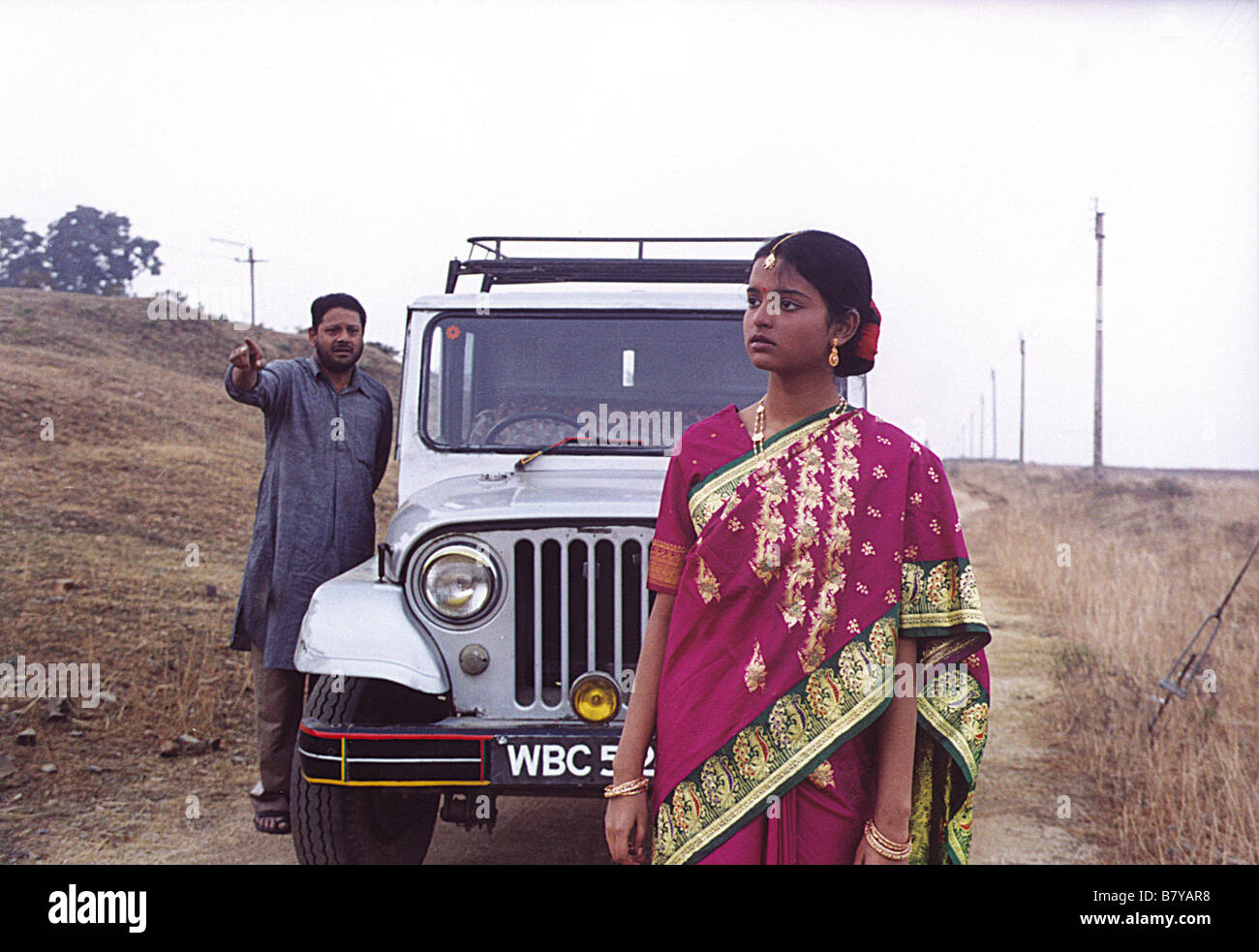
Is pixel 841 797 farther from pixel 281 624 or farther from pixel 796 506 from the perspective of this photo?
pixel 281 624

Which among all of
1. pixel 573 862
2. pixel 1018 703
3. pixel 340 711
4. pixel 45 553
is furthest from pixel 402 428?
pixel 45 553

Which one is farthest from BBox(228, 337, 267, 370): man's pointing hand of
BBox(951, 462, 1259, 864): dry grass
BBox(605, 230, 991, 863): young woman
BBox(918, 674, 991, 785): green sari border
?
BBox(951, 462, 1259, 864): dry grass

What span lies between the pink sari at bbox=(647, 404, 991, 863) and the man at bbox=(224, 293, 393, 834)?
237 cm

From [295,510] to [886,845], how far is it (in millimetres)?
2815

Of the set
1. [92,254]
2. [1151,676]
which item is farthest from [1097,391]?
[92,254]

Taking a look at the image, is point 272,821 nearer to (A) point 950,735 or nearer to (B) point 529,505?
(B) point 529,505

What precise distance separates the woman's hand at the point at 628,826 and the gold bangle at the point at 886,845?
0.40 m

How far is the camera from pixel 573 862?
441 cm

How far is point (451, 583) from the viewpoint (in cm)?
344

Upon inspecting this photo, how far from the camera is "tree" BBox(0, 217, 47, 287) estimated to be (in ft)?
137

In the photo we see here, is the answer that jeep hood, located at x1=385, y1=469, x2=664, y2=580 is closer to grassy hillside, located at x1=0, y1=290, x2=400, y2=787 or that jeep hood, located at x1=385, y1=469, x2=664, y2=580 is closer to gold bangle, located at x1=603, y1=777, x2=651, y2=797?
gold bangle, located at x1=603, y1=777, x2=651, y2=797

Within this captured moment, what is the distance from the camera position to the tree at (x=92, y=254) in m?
45.0
